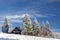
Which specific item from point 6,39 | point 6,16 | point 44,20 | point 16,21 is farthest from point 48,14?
point 6,39

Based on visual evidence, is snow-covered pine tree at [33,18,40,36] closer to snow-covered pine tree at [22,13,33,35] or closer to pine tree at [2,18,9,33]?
snow-covered pine tree at [22,13,33,35]

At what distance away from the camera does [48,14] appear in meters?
6.61

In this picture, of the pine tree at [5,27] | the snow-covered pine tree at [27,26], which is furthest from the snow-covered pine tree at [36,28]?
the pine tree at [5,27]

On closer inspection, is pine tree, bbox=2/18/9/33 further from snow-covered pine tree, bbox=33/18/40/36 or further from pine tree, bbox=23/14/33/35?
snow-covered pine tree, bbox=33/18/40/36

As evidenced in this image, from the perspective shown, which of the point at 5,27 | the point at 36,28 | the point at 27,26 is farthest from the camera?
the point at 5,27

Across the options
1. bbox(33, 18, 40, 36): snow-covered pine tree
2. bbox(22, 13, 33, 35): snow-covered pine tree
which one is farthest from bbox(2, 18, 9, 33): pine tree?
bbox(33, 18, 40, 36): snow-covered pine tree

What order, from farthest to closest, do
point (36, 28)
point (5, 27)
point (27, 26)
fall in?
point (5, 27)
point (36, 28)
point (27, 26)

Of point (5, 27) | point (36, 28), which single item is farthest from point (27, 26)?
point (5, 27)

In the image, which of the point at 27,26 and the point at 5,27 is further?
the point at 5,27

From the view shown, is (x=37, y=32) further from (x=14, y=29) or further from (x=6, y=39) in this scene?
(x=6, y=39)

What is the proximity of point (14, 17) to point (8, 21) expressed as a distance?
1.16ft

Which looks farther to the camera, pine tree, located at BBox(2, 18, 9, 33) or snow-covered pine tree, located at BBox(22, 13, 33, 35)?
pine tree, located at BBox(2, 18, 9, 33)

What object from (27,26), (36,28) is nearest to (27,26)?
(27,26)

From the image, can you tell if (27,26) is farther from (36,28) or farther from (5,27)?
(5,27)
